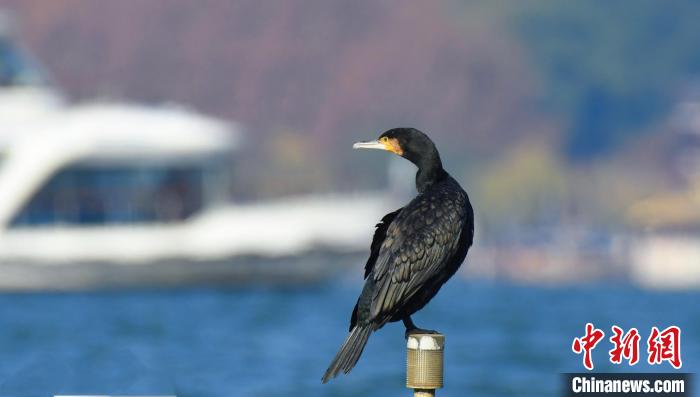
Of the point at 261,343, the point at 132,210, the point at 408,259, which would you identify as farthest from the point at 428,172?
the point at 132,210

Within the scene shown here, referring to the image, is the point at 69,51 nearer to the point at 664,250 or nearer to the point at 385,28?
the point at 385,28

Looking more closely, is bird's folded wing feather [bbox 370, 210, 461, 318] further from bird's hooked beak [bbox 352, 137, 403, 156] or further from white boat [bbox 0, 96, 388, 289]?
white boat [bbox 0, 96, 388, 289]

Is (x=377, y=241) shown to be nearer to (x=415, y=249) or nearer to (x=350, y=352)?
(x=415, y=249)

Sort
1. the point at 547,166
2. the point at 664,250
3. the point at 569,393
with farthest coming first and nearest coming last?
the point at 547,166 → the point at 664,250 → the point at 569,393

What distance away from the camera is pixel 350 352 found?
33.6ft

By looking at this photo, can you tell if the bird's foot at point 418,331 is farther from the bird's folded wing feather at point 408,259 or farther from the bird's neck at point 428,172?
the bird's neck at point 428,172

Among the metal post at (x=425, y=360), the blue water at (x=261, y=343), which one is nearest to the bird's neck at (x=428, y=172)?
the metal post at (x=425, y=360)

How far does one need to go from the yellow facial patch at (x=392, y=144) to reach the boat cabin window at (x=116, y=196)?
33.5m

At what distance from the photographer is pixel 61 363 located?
15.3 metres

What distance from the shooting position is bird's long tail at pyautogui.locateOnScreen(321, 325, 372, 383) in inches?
397

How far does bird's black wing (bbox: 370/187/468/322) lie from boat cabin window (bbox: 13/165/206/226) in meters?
33.6

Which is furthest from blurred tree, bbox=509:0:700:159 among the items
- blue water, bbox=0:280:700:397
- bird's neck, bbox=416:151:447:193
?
bird's neck, bbox=416:151:447:193

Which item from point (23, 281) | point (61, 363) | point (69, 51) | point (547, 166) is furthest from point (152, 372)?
point (69, 51)

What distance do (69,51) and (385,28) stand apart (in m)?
30.7
